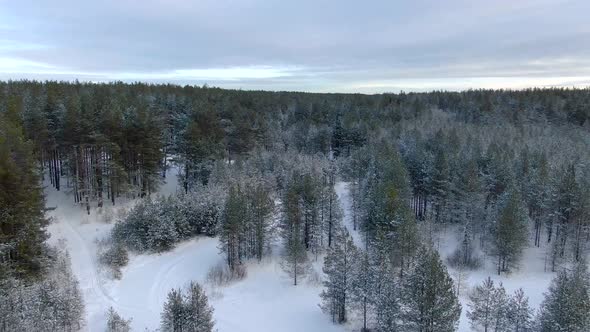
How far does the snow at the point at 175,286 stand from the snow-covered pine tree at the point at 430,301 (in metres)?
9.05

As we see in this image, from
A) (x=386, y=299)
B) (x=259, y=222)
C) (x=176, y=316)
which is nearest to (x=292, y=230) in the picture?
(x=259, y=222)

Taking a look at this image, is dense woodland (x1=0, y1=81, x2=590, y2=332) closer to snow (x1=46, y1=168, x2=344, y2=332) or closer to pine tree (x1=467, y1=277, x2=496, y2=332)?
pine tree (x1=467, y1=277, x2=496, y2=332)

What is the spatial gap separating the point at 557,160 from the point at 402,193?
3595 centimetres

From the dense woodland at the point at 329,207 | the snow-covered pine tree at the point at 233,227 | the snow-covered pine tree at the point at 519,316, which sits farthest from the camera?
the snow-covered pine tree at the point at 233,227

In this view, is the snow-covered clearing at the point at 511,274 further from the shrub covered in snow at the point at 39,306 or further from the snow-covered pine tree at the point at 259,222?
the shrub covered in snow at the point at 39,306

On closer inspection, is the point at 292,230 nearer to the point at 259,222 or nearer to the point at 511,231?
the point at 259,222

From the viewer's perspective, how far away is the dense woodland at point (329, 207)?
99.1 feet

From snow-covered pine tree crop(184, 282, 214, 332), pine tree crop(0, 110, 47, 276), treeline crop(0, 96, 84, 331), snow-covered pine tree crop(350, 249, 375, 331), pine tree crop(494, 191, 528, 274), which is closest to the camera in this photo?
snow-covered pine tree crop(184, 282, 214, 332)

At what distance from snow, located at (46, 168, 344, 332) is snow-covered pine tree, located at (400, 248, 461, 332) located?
29.7ft

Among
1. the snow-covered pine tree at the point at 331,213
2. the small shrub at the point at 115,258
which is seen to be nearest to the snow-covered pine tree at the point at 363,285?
the snow-covered pine tree at the point at 331,213

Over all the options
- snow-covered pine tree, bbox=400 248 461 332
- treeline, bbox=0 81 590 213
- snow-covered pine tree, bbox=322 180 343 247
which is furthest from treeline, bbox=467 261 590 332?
treeline, bbox=0 81 590 213

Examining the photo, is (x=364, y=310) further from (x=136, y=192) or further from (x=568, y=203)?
(x=136, y=192)

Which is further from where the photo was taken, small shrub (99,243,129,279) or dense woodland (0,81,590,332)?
small shrub (99,243,129,279)

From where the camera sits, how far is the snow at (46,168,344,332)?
3453 cm
